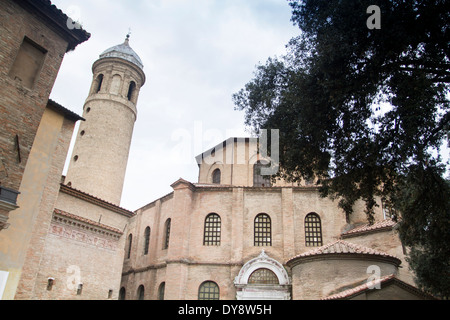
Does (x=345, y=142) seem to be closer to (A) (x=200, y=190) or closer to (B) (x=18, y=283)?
(B) (x=18, y=283)

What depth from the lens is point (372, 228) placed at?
53.1 ft

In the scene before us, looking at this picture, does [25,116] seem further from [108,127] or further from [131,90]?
[131,90]

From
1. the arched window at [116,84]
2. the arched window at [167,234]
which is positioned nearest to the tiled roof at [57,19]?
the arched window at [167,234]

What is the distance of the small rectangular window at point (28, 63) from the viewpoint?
7971mm

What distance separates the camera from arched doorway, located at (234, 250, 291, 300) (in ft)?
54.1

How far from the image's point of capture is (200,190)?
66.1ft

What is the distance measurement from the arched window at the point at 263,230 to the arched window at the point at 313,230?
2.00m

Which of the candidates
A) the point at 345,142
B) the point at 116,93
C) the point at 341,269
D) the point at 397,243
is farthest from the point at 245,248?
the point at 116,93

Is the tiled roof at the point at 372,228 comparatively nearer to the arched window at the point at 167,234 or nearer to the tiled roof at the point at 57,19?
the arched window at the point at 167,234

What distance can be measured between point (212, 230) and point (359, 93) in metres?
13.5

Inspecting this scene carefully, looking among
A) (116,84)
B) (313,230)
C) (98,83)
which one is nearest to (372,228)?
(313,230)

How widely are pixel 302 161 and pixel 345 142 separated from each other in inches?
47.1

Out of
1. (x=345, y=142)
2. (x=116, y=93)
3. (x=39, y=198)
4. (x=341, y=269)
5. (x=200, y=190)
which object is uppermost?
(x=116, y=93)
